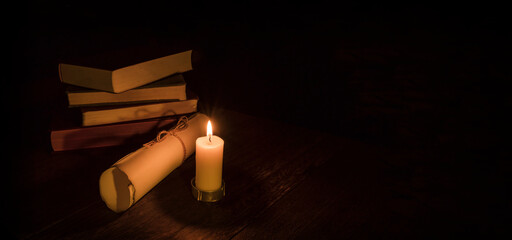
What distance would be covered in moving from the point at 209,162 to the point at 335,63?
102cm

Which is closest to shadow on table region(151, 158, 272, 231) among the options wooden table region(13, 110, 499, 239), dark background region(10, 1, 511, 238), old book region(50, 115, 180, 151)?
wooden table region(13, 110, 499, 239)

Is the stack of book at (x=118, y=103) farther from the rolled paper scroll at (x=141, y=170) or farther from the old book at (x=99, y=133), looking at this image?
the rolled paper scroll at (x=141, y=170)

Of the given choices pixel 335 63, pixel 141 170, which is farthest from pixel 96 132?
pixel 335 63

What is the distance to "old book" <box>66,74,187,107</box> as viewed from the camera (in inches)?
34.3

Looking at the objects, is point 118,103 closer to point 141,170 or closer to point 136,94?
point 136,94

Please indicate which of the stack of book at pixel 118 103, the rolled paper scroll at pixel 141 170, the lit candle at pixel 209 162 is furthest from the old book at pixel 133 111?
the lit candle at pixel 209 162

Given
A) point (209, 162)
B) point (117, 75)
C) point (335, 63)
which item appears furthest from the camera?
point (335, 63)

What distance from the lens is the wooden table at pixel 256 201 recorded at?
649 mm

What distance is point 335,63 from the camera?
1.52m

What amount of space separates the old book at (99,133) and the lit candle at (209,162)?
0.95 feet

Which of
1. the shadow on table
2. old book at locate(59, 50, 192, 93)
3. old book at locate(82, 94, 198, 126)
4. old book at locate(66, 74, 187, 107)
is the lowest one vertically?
the shadow on table

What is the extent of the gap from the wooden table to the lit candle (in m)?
0.05

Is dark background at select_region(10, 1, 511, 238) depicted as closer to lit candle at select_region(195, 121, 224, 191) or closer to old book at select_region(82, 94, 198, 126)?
old book at select_region(82, 94, 198, 126)

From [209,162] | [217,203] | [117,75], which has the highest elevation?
[117,75]
